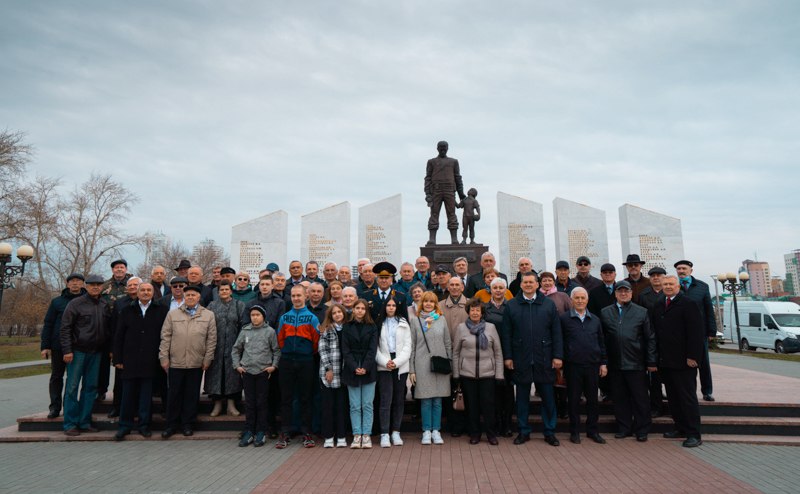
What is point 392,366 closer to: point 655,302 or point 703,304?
point 655,302

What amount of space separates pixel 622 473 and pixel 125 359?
5.49m

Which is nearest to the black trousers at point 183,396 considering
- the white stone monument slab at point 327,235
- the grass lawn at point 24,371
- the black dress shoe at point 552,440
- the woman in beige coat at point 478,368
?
the woman in beige coat at point 478,368

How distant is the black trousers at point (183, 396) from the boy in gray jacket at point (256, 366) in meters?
0.63

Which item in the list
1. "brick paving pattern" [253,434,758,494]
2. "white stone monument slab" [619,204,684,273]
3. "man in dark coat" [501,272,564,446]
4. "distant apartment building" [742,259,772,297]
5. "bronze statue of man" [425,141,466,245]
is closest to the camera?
"brick paving pattern" [253,434,758,494]

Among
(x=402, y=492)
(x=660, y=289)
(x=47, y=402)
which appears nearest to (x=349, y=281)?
(x=402, y=492)

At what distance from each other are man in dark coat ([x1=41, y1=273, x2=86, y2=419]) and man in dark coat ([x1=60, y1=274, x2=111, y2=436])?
390 millimetres

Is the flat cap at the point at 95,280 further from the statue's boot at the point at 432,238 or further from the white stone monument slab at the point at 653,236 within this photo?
the white stone monument slab at the point at 653,236

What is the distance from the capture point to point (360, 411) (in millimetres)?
5199

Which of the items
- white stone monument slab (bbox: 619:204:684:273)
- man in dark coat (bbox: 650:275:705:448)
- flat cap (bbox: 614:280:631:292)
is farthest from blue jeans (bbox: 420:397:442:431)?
white stone monument slab (bbox: 619:204:684:273)

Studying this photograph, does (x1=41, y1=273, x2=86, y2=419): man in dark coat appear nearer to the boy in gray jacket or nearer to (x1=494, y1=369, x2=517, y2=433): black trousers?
the boy in gray jacket

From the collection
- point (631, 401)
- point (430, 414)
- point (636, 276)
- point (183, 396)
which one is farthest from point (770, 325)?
point (183, 396)

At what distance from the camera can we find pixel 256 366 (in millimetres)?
5281

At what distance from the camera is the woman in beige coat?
5.11 m

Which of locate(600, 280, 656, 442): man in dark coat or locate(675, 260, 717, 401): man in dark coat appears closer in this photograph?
locate(600, 280, 656, 442): man in dark coat
